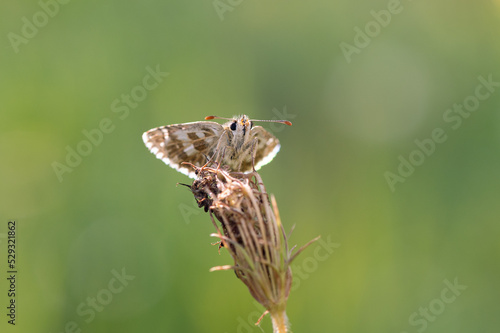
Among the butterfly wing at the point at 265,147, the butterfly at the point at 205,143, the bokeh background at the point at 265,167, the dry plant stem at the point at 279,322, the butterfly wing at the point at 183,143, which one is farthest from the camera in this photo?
the bokeh background at the point at 265,167

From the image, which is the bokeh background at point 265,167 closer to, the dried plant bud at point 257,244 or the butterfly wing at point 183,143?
the butterfly wing at point 183,143

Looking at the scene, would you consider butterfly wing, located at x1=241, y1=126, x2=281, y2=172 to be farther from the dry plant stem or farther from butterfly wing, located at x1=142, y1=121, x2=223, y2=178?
the dry plant stem

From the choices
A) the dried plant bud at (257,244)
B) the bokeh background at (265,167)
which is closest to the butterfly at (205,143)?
the bokeh background at (265,167)

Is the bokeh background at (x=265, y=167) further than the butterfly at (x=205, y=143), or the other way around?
the bokeh background at (x=265, y=167)

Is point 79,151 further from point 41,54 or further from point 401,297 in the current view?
point 401,297

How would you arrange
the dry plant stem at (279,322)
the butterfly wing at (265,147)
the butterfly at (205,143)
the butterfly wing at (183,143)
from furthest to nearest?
the butterfly wing at (265,147), the butterfly wing at (183,143), the butterfly at (205,143), the dry plant stem at (279,322)

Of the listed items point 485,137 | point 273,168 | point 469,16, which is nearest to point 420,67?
point 469,16

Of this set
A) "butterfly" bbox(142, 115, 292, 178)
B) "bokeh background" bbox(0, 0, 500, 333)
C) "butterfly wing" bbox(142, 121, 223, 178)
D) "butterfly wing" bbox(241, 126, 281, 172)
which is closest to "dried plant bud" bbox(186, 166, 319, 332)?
"butterfly" bbox(142, 115, 292, 178)
